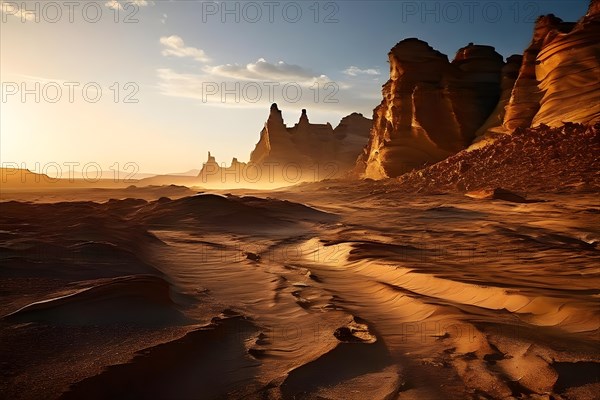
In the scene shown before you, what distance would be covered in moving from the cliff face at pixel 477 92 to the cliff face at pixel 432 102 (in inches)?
3.3

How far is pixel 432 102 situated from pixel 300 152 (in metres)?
49.4

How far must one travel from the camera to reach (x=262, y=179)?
8119cm

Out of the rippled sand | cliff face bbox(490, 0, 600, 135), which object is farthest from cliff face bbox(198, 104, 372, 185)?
the rippled sand

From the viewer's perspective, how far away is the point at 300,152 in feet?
271

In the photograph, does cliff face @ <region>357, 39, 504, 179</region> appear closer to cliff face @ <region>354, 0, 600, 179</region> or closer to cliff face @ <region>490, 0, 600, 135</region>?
cliff face @ <region>354, 0, 600, 179</region>

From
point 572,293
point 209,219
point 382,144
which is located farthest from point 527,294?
point 382,144

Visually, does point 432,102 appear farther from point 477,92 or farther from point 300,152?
point 300,152

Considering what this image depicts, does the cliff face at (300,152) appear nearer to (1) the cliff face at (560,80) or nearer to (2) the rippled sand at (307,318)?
(1) the cliff face at (560,80)

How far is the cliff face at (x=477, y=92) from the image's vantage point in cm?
2486

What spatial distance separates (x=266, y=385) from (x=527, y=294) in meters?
3.79

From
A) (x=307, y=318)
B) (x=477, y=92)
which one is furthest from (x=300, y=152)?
(x=307, y=318)

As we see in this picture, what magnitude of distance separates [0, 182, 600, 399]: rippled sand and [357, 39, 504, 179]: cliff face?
82.2ft

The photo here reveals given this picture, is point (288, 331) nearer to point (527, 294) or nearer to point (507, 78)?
point (527, 294)

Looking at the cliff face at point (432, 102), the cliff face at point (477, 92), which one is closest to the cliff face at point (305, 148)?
the cliff face at point (477, 92)
